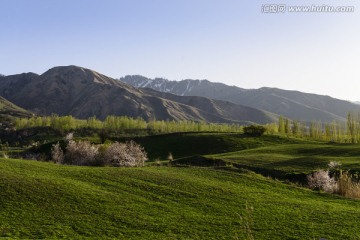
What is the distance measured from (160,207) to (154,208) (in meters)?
0.42

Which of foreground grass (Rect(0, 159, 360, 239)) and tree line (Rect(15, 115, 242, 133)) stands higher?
tree line (Rect(15, 115, 242, 133))

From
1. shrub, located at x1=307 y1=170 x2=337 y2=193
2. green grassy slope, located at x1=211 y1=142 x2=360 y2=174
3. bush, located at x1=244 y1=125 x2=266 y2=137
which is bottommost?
shrub, located at x1=307 y1=170 x2=337 y2=193

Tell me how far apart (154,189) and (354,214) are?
12314 mm

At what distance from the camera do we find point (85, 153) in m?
45.7

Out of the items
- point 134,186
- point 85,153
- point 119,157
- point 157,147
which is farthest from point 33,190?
point 157,147

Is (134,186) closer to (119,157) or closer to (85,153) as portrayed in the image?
(119,157)

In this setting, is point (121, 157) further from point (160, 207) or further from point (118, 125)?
point (118, 125)

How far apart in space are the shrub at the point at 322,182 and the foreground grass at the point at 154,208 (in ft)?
9.31

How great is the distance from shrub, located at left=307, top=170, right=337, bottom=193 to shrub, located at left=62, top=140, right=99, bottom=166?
2601cm

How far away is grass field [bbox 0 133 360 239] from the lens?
15.8 m

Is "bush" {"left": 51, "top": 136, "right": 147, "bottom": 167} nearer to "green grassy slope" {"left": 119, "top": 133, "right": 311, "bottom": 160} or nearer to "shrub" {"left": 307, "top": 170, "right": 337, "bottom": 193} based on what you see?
"shrub" {"left": 307, "top": 170, "right": 337, "bottom": 193}

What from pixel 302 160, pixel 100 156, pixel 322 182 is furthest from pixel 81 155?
pixel 322 182

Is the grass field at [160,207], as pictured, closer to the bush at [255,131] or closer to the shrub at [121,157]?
the shrub at [121,157]

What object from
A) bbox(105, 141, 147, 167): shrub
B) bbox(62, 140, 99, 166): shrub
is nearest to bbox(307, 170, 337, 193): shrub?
bbox(105, 141, 147, 167): shrub
